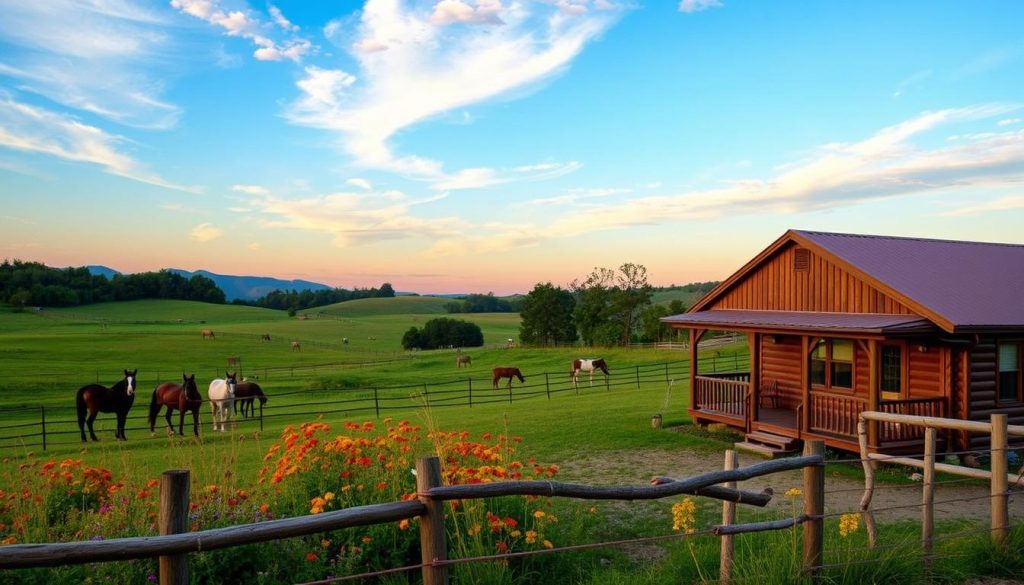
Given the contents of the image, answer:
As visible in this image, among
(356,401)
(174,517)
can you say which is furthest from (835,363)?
(356,401)

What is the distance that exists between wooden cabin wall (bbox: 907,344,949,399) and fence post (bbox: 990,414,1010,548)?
848cm

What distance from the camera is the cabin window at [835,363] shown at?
16719mm

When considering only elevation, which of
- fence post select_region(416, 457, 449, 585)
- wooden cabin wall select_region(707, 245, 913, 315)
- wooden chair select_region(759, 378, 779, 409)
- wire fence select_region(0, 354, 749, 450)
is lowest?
wire fence select_region(0, 354, 749, 450)

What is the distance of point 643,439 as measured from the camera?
17438mm

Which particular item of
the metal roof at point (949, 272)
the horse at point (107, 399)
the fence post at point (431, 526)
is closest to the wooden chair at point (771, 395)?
the metal roof at point (949, 272)

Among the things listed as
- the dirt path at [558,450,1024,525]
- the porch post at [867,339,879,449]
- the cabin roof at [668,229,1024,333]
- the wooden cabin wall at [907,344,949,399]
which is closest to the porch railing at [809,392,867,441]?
the porch post at [867,339,879,449]

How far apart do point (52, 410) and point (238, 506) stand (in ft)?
83.8

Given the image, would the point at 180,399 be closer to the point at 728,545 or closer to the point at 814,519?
the point at 728,545

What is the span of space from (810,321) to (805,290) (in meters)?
1.69

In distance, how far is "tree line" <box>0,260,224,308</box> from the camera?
91375mm

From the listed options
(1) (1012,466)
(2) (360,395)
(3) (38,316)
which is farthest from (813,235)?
(3) (38,316)

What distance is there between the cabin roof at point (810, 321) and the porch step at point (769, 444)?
2497 mm

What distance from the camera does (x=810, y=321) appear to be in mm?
15398

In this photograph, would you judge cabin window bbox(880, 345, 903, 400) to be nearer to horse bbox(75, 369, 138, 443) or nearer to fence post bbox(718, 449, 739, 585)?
fence post bbox(718, 449, 739, 585)
